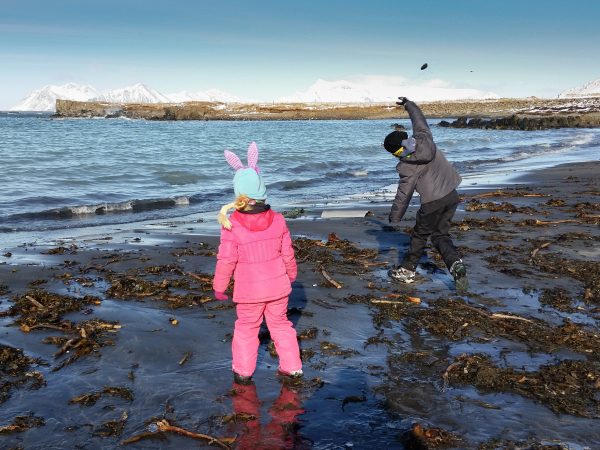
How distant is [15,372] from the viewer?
446cm

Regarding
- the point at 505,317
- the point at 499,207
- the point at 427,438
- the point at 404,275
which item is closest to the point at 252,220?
the point at 427,438

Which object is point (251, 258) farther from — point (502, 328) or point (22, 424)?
point (502, 328)

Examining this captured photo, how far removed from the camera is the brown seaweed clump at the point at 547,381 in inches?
157

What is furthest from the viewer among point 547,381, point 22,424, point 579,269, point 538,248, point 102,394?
point 538,248

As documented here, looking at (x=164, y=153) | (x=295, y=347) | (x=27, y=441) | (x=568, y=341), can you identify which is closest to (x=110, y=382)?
(x=27, y=441)

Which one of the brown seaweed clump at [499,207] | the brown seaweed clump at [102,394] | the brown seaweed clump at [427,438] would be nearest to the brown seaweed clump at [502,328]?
the brown seaweed clump at [427,438]

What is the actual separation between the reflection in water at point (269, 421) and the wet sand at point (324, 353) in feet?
0.04

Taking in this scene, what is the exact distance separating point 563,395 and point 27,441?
12.2 ft

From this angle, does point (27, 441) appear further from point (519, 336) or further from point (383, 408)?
point (519, 336)

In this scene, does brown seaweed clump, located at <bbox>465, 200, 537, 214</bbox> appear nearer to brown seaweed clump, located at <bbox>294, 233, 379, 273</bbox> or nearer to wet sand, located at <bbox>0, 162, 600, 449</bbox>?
wet sand, located at <bbox>0, 162, 600, 449</bbox>

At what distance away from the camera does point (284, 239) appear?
457 cm

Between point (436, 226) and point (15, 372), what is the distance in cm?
489

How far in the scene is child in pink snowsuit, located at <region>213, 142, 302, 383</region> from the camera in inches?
172

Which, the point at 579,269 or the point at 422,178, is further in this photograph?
the point at 579,269
